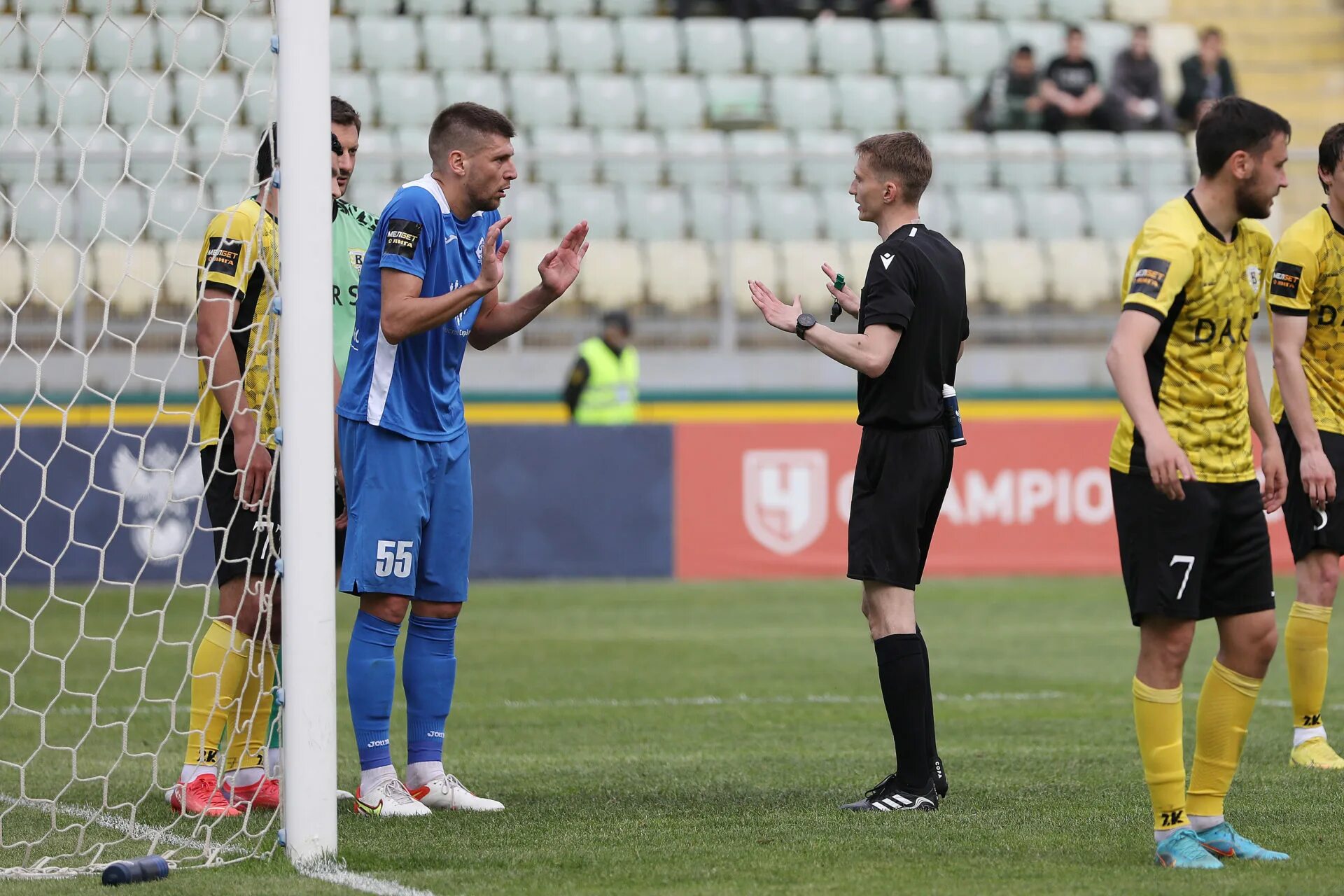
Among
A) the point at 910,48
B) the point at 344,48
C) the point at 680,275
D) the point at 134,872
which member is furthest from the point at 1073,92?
the point at 134,872

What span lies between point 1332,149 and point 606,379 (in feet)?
27.9

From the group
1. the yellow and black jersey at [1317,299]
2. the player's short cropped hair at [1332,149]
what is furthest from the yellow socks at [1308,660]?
the player's short cropped hair at [1332,149]

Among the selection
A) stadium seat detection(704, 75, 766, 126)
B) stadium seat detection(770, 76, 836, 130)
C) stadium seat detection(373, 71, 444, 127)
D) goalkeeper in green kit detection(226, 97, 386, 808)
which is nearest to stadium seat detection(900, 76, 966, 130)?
stadium seat detection(770, 76, 836, 130)

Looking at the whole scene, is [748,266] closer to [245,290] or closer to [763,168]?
[763,168]

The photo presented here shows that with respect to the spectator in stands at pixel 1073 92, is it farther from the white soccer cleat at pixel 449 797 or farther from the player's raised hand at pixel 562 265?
the white soccer cleat at pixel 449 797

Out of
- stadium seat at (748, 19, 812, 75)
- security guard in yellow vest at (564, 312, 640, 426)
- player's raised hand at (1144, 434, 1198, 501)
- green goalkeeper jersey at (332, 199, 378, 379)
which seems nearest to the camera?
player's raised hand at (1144, 434, 1198, 501)

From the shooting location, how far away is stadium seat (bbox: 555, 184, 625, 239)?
14.5m

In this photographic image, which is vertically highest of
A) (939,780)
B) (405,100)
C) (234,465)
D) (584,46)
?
(584,46)

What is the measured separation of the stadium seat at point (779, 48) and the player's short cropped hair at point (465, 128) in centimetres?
1284

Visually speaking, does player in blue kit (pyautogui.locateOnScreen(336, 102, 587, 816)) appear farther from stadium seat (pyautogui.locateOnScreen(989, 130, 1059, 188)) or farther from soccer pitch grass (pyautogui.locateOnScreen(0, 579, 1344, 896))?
stadium seat (pyautogui.locateOnScreen(989, 130, 1059, 188))

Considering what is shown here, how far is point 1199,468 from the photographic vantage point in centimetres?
445

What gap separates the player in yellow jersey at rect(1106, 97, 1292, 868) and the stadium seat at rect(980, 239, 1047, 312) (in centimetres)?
1070

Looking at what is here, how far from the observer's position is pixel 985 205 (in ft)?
49.5

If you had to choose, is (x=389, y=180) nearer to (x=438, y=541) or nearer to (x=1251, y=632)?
(x=438, y=541)
